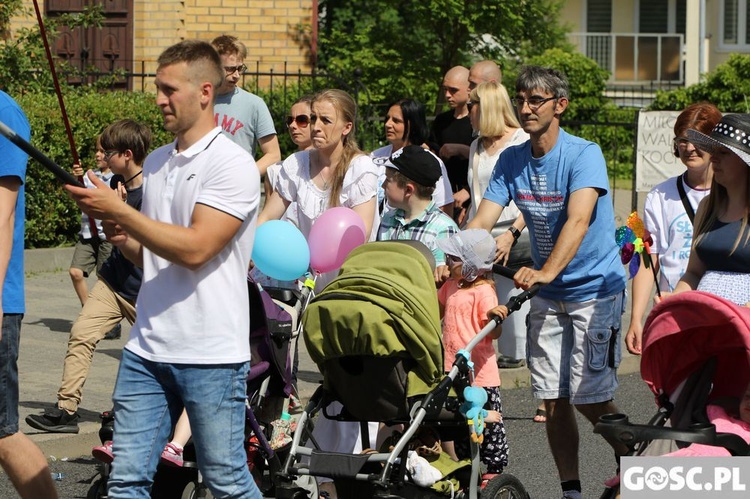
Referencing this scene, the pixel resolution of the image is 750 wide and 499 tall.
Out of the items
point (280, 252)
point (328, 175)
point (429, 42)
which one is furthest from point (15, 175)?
point (429, 42)

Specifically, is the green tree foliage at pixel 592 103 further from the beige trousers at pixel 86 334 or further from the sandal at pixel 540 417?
the beige trousers at pixel 86 334

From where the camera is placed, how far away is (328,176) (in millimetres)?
7512

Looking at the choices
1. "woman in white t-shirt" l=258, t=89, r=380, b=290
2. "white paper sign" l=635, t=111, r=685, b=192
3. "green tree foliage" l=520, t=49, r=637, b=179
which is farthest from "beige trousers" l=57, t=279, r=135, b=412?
"green tree foliage" l=520, t=49, r=637, b=179

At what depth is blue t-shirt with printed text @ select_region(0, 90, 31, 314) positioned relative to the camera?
520 centimetres

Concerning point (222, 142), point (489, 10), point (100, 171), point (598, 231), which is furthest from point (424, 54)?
point (222, 142)

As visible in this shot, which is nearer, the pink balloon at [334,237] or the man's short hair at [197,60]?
the man's short hair at [197,60]

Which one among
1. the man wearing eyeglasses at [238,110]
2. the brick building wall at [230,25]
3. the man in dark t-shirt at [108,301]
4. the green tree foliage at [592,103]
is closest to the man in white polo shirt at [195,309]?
the man in dark t-shirt at [108,301]

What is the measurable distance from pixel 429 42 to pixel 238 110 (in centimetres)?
1298

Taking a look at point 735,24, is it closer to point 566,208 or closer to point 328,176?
point 328,176

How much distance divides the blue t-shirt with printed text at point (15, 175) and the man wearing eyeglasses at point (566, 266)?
2.26 metres


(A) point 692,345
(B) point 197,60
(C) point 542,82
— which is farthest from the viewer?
(C) point 542,82

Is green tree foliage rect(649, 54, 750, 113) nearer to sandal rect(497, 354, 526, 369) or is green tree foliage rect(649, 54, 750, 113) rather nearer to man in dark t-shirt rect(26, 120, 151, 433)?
→ sandal rect(497, 354, 526, 369)

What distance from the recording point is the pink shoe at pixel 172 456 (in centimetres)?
588

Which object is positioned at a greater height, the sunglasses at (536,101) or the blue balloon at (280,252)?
the sunglasses at (536,101)
